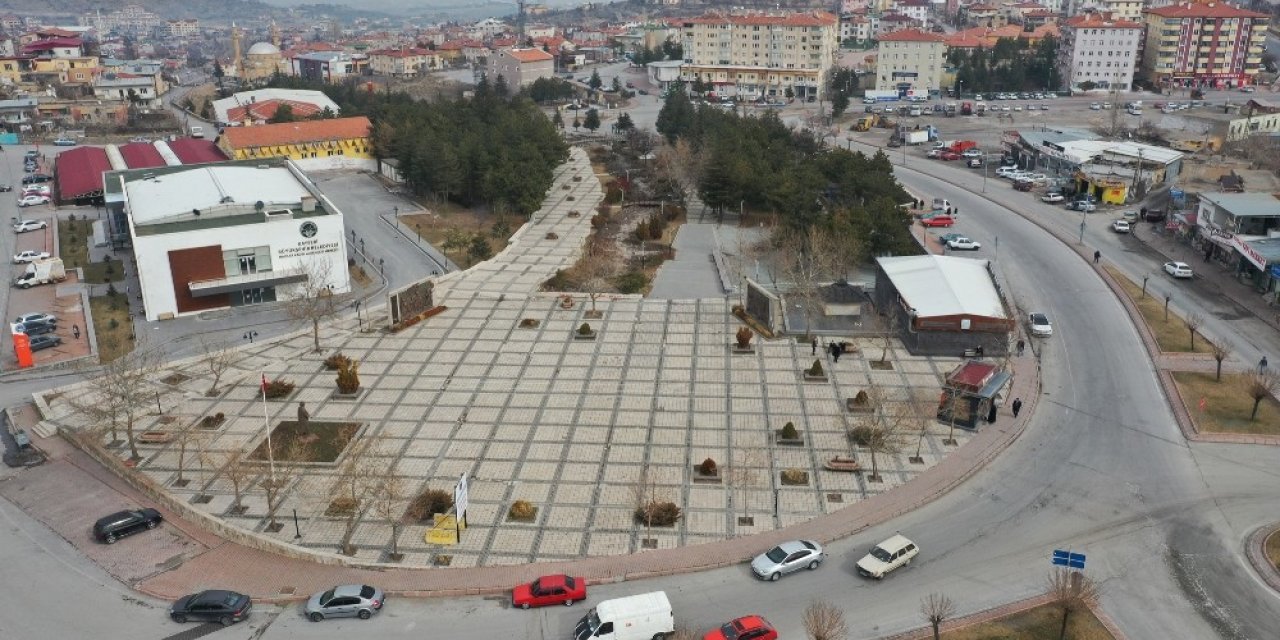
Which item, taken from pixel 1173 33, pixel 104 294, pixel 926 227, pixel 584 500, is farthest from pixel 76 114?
pixel 1173 33

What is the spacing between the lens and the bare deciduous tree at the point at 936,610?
1783cm

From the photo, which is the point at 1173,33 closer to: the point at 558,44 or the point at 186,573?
the point at 558,44

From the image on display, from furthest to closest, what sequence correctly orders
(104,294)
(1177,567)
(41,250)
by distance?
(41,250)
(104,294)
(1177,567)

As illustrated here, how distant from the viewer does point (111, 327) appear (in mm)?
37312

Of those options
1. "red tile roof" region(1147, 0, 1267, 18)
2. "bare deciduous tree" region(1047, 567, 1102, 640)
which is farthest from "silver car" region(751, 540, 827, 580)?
"red tile roof" region(1147, 0, 1267, 18)

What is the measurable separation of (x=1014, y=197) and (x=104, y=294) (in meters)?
49.1

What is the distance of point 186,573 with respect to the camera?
851 inches

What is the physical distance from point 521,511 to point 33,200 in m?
49.8

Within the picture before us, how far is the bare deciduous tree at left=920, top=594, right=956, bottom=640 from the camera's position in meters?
17.8

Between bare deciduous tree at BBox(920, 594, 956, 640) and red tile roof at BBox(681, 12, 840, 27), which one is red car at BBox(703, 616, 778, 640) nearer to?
bare deciduous tree at BBox(920, 594, 956, 640)

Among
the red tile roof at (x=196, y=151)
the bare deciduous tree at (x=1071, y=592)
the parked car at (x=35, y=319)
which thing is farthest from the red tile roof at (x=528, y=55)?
the bare deciduous tree at (x=1071, y=592)

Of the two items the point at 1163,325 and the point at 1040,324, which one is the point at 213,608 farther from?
the point at 1163,325

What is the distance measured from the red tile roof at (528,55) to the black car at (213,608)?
9929 cm

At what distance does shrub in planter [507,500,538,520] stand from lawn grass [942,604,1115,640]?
9.82 metres
